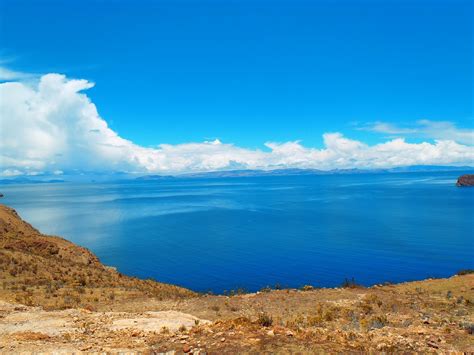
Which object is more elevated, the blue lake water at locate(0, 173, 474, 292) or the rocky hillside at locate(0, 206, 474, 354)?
the rocky hillside at locate(0, 206, 474, 354)

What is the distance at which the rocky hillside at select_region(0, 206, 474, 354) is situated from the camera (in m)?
12.9

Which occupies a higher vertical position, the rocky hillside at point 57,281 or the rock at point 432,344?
the rock at point 432,344

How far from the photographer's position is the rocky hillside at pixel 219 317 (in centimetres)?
1286

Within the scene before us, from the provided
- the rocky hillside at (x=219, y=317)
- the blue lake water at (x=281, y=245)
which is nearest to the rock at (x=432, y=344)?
the rocky hillside at (x=219, y=317)

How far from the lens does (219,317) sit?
19.3 metres

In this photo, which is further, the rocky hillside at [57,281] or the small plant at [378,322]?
the rocky hillside at [57,281]

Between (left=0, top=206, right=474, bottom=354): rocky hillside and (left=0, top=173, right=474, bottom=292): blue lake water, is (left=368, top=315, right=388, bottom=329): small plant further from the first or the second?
(left=0, top=173, right=474, bottom=292): blue lake water

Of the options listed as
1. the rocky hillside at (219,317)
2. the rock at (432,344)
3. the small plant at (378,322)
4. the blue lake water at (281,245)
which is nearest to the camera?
the rocky hillside at (219,317)

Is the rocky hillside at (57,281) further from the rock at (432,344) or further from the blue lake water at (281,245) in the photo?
the blue lake water at (281,245)

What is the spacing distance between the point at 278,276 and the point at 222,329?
125 feet

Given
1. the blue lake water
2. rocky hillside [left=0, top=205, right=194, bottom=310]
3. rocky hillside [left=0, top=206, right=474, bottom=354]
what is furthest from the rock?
the blue lake water

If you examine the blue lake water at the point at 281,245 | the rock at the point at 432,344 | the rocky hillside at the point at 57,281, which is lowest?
the blue lake water at the point at 281,245

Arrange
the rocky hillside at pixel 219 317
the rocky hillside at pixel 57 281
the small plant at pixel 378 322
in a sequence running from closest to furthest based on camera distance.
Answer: the rocky hillside at pixel 219 317 → the small plant at pixel 378 322 → the rocky hillside at pixel 57 281

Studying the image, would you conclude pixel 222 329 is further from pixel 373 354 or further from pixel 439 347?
pixel 439 347
